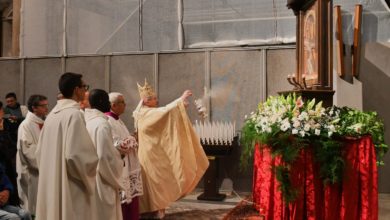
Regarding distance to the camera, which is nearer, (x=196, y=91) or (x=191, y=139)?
(x=191, y=139)

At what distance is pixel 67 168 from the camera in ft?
9.92

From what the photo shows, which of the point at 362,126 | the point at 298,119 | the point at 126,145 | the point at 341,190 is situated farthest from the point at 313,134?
the point at 126,145

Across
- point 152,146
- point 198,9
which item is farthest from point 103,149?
point 198,9

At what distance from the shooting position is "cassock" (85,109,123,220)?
354cm

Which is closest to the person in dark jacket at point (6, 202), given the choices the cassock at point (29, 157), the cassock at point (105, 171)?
the cassock at point (105, 171)

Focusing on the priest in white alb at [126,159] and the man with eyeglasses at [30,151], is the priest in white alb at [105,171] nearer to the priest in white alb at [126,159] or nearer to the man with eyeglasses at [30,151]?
the priest in white alb at [126,159]

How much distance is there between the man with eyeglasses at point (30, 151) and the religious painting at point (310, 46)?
3050 millimetres

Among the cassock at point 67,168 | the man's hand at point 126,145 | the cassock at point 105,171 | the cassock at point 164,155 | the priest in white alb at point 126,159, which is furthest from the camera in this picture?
the cassock at point 164,155

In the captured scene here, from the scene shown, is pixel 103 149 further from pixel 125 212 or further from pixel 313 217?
pixel 313 217

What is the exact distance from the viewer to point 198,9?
25.8 feet

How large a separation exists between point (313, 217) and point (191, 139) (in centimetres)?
187

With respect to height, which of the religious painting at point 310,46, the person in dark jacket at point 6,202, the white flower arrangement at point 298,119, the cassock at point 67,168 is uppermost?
the religious painting at point 310,46

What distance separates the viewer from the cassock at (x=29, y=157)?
4.88 metres

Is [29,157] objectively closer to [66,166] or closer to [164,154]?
[164,154]
